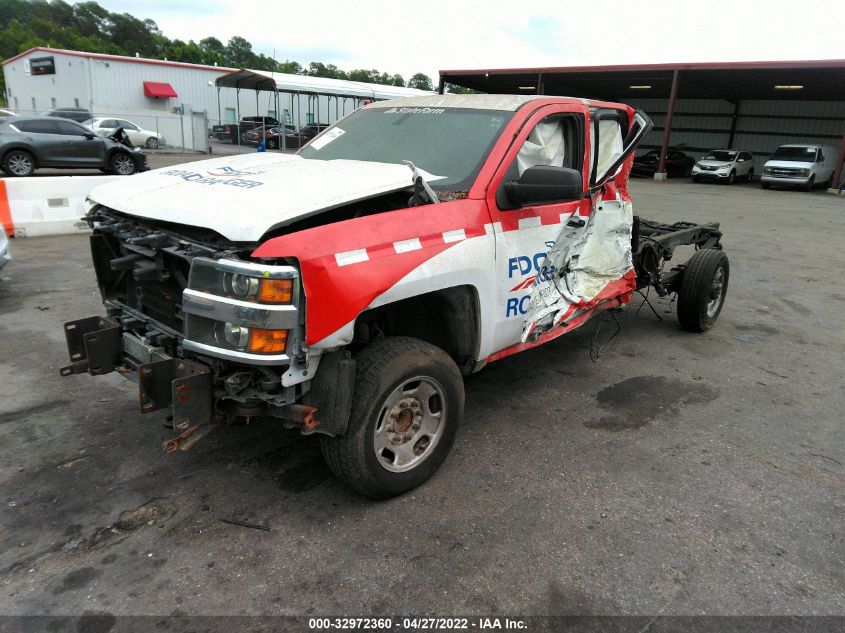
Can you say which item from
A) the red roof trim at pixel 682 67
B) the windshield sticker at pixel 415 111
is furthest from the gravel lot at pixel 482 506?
the red roof trim at pixel 682 67

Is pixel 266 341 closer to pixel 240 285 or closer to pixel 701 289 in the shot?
pixel 240 285

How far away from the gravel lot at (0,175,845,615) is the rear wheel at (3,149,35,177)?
522 inches

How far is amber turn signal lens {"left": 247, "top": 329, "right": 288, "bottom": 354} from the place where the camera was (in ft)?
8.57

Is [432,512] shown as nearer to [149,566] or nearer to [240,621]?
[240,621]

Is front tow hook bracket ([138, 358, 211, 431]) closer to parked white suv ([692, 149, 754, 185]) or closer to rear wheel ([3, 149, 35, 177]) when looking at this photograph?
rear wheel ([3, 149, 35, 177])

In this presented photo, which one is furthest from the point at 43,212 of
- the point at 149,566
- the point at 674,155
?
the point at 674,155

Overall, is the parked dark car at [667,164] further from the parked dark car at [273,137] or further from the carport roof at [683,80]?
the parked dark car at [273,137]

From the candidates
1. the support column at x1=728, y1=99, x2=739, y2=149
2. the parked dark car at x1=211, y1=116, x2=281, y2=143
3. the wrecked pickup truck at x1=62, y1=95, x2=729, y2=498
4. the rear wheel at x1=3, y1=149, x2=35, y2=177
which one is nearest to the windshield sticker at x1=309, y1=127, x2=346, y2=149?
the wrecked pickup truck at x1=62, y1=95, x2=729, y2=498

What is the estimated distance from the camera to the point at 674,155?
100 feet

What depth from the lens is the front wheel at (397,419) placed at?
2928 mm

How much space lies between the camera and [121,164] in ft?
56.2

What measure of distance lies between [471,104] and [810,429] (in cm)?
328

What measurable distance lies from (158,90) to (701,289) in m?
39.9

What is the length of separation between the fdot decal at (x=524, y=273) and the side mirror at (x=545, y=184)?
0.40 meters
